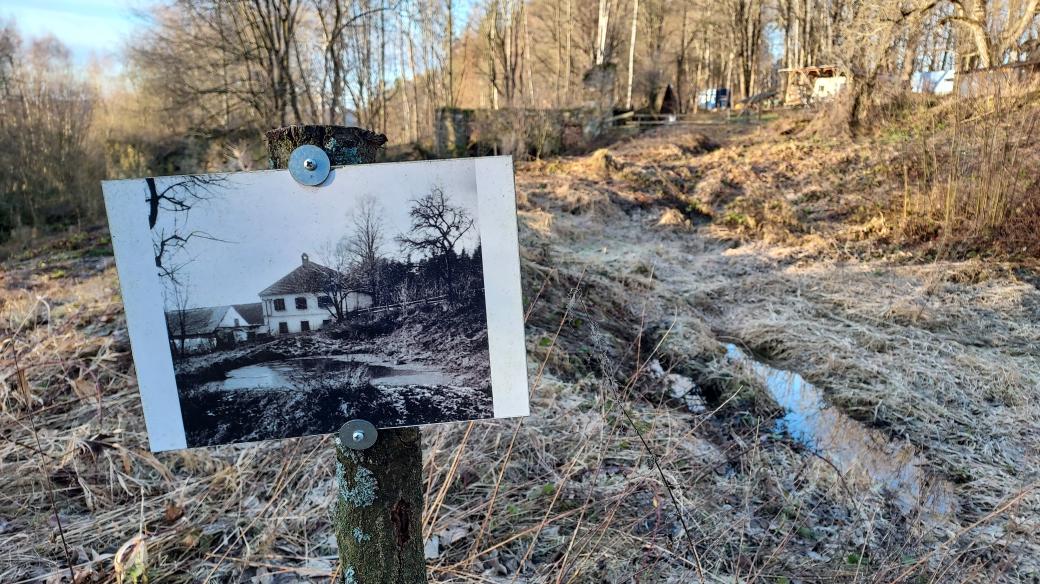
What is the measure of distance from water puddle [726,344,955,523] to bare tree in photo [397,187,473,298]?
2595mm

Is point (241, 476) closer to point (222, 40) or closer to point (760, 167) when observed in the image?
point (760, 167)

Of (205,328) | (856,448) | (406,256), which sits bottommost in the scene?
(856,448)

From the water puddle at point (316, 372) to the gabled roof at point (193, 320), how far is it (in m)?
0.09

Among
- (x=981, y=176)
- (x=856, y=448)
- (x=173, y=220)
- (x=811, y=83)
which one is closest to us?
(x=173, y=220)

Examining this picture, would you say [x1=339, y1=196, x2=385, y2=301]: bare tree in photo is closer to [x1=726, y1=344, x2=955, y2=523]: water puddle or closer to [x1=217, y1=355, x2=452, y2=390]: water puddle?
[x1=217, y1=355, x2=452, y2=390]: water puddle

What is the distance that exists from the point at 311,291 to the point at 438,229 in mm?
254

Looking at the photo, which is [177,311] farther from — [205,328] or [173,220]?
[173,220]

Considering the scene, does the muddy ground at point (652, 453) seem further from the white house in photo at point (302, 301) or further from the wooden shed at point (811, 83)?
the wooden shed at point (811, 83)

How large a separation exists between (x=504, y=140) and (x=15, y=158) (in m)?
10.7

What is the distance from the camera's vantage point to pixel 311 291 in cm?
96

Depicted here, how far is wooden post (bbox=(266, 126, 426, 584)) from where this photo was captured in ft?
3.56

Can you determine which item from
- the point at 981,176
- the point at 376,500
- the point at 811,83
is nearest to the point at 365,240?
the point at 376,500

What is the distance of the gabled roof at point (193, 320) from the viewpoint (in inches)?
37.8

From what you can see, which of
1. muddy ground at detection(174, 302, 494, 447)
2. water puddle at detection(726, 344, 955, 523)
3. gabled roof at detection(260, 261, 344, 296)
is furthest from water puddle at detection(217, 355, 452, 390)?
water puddle at detection(726, 344, 955, 523)
